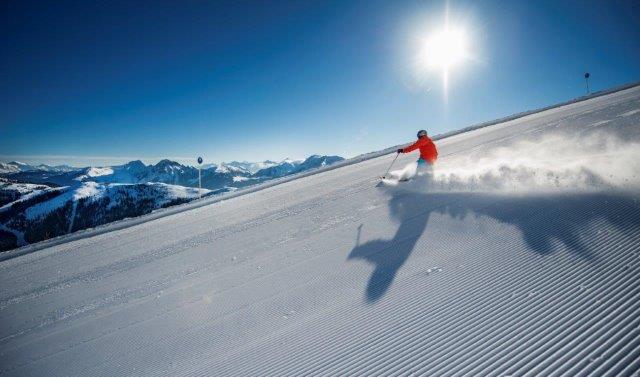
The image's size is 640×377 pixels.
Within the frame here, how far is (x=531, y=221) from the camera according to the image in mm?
5418

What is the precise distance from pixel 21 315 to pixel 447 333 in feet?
30.7

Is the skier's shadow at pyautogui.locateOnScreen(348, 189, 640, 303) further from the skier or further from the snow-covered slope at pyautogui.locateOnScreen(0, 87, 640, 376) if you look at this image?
the skier

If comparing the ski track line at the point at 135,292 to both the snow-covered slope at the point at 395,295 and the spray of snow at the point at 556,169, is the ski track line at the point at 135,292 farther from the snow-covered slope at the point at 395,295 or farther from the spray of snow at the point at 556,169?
the spray of snow at the point at 556,169

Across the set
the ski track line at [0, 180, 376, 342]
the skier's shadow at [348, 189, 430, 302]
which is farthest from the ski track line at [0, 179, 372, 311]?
the skier's shadow at [348, 189, 430, 302]

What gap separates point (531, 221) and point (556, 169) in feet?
13.2

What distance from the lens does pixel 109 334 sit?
5.27 m

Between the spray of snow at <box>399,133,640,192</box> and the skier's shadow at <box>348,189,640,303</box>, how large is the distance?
809 millimetres

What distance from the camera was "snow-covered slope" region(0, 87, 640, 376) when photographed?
295cm

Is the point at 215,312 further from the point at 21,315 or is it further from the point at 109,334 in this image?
the point at 21,315

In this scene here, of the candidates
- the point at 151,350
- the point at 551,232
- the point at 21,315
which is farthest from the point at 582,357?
the point at 21,315

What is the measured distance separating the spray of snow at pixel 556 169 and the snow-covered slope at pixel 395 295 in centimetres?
8

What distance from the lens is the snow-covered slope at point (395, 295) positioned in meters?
2.95

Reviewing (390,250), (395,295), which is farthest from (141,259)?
(395,295)

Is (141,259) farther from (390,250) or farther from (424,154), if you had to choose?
(424,154)
